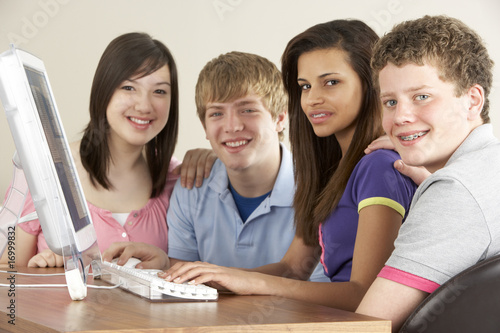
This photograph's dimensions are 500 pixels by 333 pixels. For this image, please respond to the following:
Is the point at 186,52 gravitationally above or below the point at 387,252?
above

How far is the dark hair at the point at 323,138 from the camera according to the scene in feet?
5.24

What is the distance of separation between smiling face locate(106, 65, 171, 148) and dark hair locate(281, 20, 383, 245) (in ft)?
2.00

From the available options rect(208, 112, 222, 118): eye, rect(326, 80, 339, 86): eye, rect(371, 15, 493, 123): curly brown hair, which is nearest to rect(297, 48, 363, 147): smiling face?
rect(326, 80, 339, 86): eye

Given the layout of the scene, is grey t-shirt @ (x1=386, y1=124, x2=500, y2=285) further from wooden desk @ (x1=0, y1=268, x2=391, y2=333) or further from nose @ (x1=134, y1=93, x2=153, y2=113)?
nose @ (x1=134, y1=93, x2=153, y2=113)

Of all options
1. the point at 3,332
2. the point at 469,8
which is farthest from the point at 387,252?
the point at 469,8

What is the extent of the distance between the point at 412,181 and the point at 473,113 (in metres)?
0.32

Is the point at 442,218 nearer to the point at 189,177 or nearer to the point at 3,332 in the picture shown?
the point at 3,332

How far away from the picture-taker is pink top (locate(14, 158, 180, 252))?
214 cm

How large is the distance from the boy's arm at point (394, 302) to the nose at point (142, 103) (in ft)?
4.66

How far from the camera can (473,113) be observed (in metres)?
1.14

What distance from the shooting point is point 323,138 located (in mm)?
1817

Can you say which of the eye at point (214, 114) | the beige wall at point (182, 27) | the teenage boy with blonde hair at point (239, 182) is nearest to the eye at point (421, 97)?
the teenage boy with blonde hair at point (239, 182)

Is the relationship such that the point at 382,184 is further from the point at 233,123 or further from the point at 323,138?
the point at 233,123

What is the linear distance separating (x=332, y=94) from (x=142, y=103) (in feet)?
2.80
